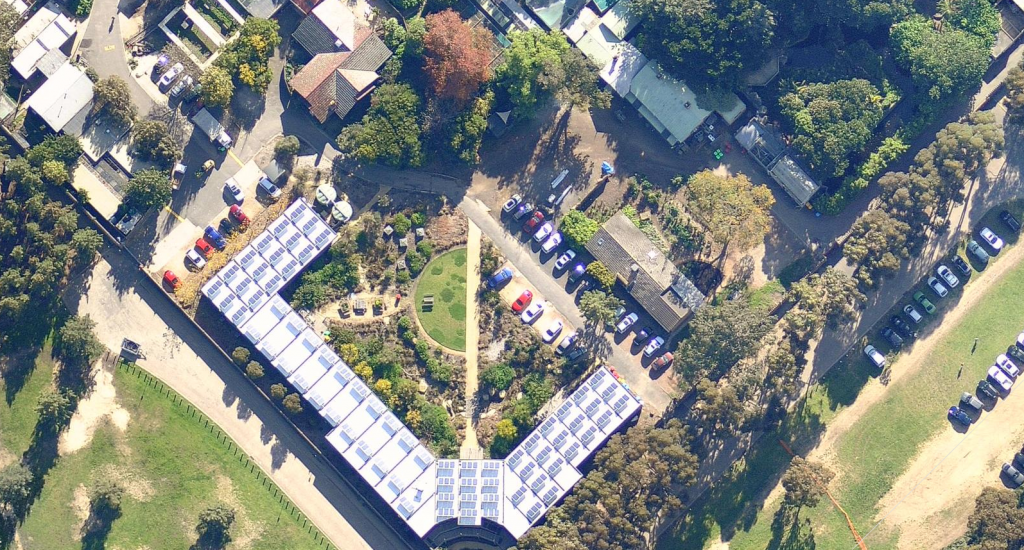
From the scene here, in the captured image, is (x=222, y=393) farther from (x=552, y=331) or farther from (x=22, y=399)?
(x=552, y=331)

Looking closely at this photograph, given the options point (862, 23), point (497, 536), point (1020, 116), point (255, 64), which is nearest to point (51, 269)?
point (255, 64)

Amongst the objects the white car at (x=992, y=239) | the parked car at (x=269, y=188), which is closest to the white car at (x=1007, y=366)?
the white car at (x=992, y=239)

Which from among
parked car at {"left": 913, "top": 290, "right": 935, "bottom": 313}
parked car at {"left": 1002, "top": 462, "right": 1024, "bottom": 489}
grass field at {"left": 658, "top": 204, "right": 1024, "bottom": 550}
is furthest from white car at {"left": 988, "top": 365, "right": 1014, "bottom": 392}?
parked car at {"left": 913, "top": 290, "right": 935, "bottom": 313}

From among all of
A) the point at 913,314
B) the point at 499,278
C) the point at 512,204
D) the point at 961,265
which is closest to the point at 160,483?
the point at 499,278

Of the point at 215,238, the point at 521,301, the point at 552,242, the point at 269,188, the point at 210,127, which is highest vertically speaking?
the point at 210,127

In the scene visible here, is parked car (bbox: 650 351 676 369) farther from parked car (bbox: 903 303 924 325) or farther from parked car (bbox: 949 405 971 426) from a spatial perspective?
parked car (bbox: 949 405 971 426)

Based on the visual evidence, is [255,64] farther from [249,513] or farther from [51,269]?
[249,513]

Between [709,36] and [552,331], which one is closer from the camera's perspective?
[709,36]
